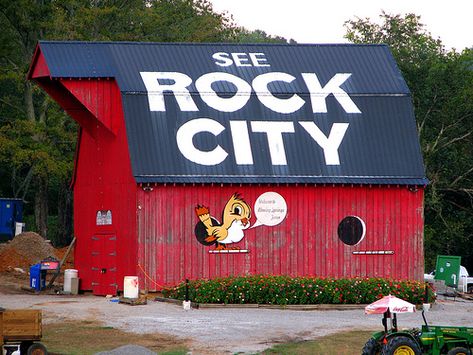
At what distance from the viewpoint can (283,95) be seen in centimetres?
4238

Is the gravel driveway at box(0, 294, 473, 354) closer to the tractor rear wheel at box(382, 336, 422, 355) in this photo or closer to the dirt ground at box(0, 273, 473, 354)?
the dirt ground at box(0, 273, 473, 354)

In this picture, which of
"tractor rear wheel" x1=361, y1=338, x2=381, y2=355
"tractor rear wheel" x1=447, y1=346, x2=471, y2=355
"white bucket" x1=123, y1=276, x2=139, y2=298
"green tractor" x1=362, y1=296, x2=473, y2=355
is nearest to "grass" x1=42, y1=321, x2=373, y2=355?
"tractor rear wheel" x1=361, y1=338, x2=381, y2=355

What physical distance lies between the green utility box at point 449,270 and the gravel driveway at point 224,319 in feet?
35.0

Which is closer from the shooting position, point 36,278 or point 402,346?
point 402,346

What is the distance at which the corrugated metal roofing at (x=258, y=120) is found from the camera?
40906 millimetres

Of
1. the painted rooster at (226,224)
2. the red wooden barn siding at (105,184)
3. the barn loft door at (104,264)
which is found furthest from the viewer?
the barn loft door at (104,264)

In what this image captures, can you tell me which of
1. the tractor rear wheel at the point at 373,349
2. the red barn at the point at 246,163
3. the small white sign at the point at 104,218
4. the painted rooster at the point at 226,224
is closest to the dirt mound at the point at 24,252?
the small white sign at the point at 104,218

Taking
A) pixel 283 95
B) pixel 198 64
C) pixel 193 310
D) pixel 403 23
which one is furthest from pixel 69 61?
pixel 403 23

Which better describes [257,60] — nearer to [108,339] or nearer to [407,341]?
[108,339]

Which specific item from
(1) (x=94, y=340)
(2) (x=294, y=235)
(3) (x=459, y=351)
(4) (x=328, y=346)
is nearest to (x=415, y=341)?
(3) (x=459, y=351)

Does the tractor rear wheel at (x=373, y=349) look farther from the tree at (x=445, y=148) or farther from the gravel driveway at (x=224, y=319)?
the tree at (x=445, y=148)

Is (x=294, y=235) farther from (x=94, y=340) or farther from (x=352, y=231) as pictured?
(x=94, y=340)

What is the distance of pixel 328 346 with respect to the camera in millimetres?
28703

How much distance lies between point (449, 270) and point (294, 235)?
13026 millimetres
